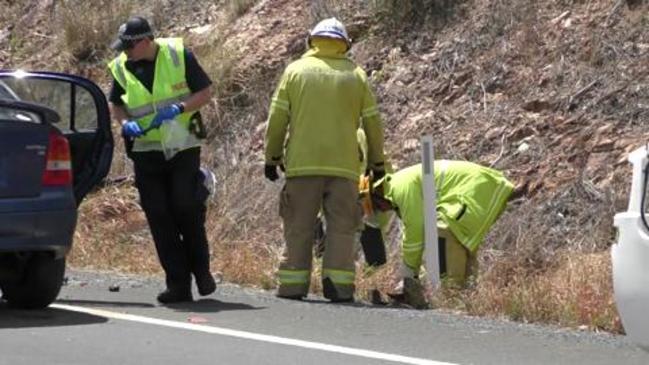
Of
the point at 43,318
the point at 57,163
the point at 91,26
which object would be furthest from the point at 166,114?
the point at 91,26

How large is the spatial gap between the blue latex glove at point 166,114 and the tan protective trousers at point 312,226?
0.94m

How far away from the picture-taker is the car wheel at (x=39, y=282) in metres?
9.85

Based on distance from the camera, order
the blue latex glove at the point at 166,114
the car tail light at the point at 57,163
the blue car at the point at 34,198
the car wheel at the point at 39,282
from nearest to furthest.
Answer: the blue car at the point at 34,198 < the car tail light at the point at 57,163 < the car wheel at the point at 39,282 < the blue latex glove at the point at 166,114

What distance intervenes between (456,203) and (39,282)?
286 cm

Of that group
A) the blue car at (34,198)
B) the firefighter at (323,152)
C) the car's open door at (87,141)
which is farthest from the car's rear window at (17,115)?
the firefighter at (323,152)

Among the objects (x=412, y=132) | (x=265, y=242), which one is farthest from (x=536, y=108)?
(x=265, y=242)

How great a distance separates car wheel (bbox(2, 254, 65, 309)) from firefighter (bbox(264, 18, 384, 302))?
1591 millimetres

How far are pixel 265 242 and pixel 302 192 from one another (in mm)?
2740

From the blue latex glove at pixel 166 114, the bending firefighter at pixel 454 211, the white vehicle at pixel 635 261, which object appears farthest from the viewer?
the bending firefighter at pixel 454 211

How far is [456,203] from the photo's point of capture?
11055 mm

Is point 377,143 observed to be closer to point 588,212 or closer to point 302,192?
point 302,192

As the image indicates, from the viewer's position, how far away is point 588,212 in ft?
39.7

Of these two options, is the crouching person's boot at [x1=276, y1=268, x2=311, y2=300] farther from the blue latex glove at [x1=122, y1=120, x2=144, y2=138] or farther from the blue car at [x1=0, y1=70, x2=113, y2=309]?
the blue car at [x1=0, y1=70, x2=113, y2=309]

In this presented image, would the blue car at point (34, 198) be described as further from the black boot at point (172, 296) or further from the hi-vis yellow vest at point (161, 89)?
the black boot at point (172, 296)
